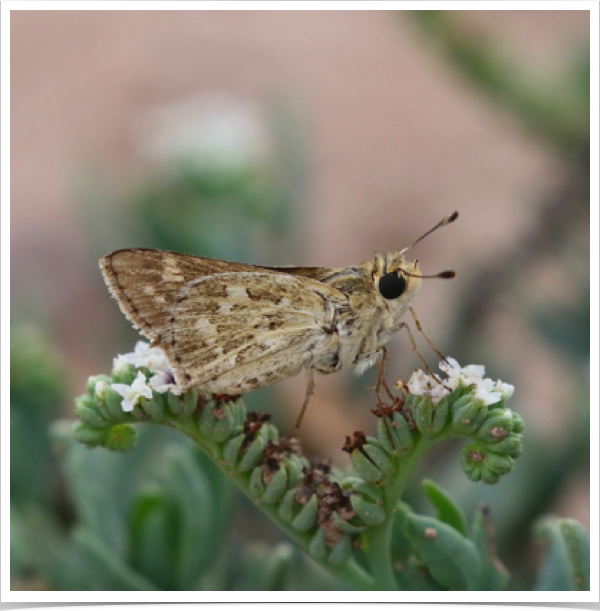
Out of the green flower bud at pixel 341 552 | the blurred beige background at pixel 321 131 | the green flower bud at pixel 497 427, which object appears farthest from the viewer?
the blurred beige background at pixel 321 131

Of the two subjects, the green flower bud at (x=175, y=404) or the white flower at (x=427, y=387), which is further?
the green flower bud at (x=175, y=404)

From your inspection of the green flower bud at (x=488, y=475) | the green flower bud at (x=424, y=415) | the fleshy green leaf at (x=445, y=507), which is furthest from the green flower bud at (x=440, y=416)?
the fleshy green leaf at (x=445, y=507)

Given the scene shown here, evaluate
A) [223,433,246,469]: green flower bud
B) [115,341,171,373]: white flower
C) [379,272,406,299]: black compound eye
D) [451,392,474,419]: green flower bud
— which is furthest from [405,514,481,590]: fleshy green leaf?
[115,341,171,373]: white flower

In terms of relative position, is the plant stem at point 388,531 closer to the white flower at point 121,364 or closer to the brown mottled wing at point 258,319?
the brown mottled wing at point 258,319

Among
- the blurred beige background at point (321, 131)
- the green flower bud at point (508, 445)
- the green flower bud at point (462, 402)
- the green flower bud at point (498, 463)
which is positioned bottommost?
the green flower bud at point (498, 463)

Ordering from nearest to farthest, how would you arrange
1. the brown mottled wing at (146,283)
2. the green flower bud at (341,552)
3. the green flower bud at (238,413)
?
the green flower bud at (341,552) < the green flower bud at (238,413) < the brown mottled wing at (146,283)

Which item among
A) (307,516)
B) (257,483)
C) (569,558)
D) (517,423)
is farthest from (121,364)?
(569,558)

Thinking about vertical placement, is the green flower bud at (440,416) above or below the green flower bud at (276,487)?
above
